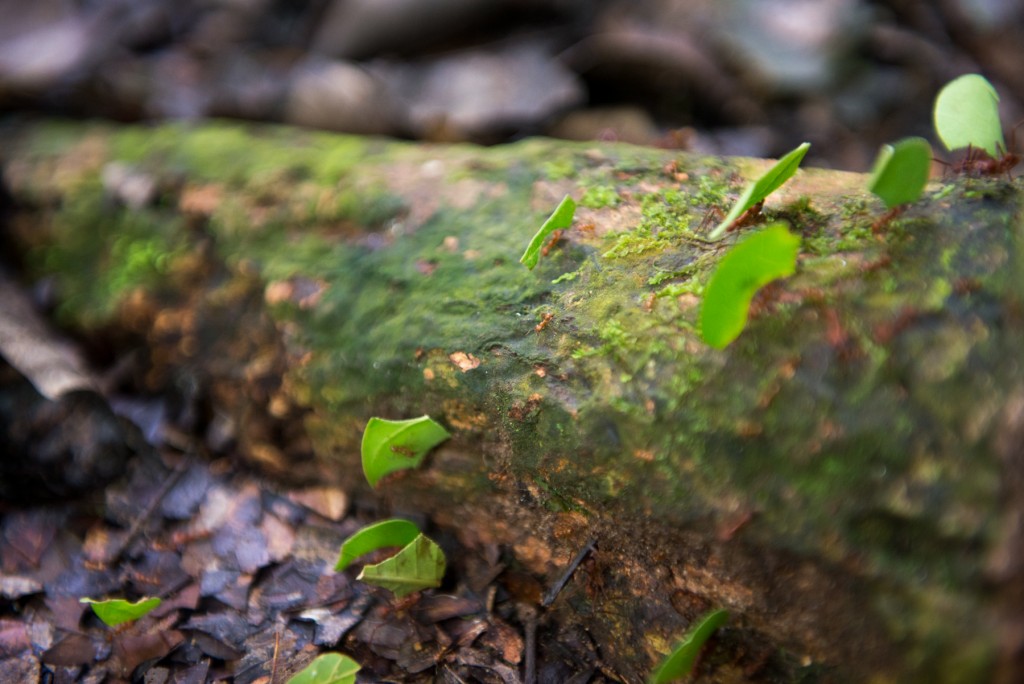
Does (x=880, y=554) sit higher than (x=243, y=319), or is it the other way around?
(x=880, y=554)

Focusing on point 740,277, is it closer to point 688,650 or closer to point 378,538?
point 688,650

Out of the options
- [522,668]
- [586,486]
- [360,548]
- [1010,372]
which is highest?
[1010,372]

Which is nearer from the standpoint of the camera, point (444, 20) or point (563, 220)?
point (563, 220)

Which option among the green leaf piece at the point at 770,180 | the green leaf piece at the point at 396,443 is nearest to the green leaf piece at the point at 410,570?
the green leaf piece at the point at 396,443

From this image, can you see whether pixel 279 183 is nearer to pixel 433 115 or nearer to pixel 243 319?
pixel 243 319

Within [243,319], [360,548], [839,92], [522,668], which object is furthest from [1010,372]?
[839,92]

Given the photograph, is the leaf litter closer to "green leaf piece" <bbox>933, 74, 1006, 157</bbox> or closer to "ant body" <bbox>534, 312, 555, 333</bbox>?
"ant body" <bbox>534, 312, 555, 333</bbox>
